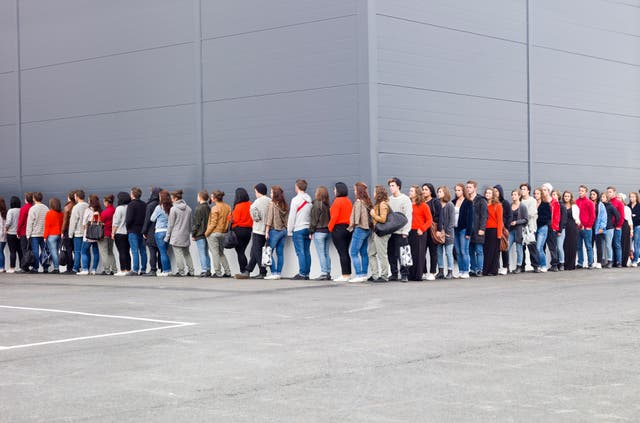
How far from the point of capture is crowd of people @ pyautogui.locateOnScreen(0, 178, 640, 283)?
1961cm

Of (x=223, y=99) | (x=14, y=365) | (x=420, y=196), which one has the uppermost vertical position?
(x=223, y=99)

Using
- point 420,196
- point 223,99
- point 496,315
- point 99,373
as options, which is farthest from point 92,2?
point 99,373

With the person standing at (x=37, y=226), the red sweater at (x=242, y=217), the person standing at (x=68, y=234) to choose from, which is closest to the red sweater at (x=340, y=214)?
the red sweater at (x=242, y=217)

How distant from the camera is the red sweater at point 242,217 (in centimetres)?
2125

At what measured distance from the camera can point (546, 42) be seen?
84.6 feet

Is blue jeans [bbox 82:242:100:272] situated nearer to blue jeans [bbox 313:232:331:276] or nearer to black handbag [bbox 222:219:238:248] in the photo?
black handbag [bbox 222:219:238:248]

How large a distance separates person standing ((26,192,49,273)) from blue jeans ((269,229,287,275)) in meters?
7.20

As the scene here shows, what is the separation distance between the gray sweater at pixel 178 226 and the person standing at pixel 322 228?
356cm

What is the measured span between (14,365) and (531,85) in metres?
19.0

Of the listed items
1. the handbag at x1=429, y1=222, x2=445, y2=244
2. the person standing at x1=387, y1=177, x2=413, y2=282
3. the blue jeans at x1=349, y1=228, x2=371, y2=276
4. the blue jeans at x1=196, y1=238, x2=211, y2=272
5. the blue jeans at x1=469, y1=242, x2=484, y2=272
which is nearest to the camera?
the person standing at x1=387, y1=177, x2=413, y2=282

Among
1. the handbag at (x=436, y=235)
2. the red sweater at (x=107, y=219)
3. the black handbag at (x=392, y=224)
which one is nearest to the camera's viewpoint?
the black handbag at (x=392, y=224)

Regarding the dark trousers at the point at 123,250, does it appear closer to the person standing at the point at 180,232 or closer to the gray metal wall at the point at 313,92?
the person standing at the point at 180,232

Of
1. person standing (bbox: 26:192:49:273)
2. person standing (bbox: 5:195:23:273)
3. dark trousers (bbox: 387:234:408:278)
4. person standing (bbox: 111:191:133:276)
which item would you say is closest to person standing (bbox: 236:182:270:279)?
dark trousers (bbox: 387:234:408:278)

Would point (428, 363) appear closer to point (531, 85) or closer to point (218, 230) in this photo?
point (218, 230)
